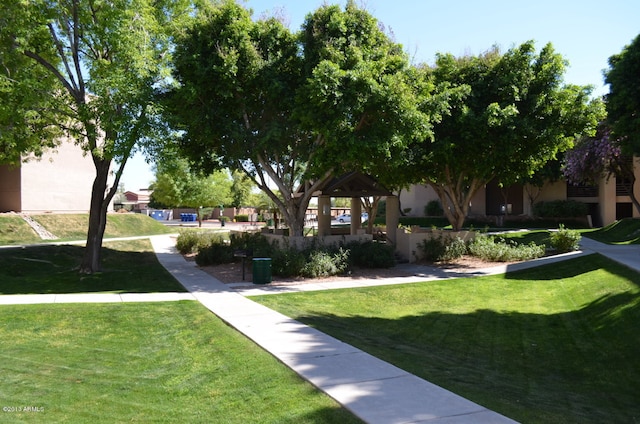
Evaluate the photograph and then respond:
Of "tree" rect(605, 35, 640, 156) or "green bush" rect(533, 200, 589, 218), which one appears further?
"green bush" rect(533, 200, 589, 218)

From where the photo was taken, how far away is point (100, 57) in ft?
55.7

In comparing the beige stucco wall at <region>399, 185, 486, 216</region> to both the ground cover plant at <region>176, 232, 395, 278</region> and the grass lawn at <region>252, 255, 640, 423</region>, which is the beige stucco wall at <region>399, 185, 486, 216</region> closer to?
the ground cover plant at <region>176, 232, 395, 278</region>

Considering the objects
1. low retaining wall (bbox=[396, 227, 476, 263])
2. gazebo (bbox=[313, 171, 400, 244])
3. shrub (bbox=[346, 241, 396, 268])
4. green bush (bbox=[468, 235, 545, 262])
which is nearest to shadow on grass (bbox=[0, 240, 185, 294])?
shrub (bbox=[346, 241, 396, 268])

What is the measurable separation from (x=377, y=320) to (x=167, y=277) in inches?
329

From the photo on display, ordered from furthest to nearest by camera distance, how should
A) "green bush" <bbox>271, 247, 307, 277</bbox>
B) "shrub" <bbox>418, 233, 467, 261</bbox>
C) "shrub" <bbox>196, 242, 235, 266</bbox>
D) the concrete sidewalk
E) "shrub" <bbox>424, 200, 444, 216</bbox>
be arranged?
"shrub" <bbox>424, 200, 444, 216</bbox>, "shrub" <bbox>418, 233, 467, 261</bbox>, "shrub" <bbox>196, 242, 235, 266</bbox>, "green bush" <bbox>271, 247, 307, 277</bbox>, the concrete sidewalk

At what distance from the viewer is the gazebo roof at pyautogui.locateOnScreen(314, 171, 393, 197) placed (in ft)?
68.5

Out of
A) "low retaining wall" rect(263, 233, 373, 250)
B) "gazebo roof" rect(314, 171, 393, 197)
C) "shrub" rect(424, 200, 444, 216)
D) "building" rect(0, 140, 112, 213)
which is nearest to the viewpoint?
"low retaining wall" rect(263, 233, 373, 250)

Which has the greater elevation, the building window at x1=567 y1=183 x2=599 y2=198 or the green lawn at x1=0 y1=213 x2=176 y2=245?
the building window at x1=567 y1=183 x2=599 y2=198

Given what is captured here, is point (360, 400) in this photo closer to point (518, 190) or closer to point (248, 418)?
point (248, 418)

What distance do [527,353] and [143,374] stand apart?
Result: 20.1 feet

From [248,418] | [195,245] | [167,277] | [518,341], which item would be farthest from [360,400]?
[195,245]

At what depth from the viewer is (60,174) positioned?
36.7m

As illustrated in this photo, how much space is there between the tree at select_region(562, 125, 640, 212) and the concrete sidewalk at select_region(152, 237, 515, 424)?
27.6m

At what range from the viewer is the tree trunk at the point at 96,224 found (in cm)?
1739
